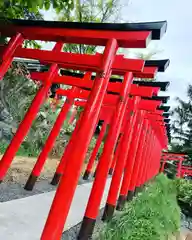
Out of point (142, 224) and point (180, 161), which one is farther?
point (180, 161)

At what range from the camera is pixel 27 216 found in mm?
4305

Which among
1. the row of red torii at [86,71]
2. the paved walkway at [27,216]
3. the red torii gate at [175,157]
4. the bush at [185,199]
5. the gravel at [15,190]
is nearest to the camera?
the row of red torii at [86,71]

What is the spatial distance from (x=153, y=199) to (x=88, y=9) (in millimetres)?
17896

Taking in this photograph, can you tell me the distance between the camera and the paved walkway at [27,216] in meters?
3.55

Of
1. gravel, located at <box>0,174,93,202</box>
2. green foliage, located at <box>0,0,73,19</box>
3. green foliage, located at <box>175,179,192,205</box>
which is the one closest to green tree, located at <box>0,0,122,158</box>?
green foliage, located at <box>0,0,73,19</box>

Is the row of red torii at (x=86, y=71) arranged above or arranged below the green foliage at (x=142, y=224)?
above

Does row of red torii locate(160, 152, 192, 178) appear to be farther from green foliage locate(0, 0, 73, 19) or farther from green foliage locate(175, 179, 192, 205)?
green foliage locate(0, 0, 73, 19)

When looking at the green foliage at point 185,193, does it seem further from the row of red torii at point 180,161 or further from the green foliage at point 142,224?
the green foliage at point 142,224

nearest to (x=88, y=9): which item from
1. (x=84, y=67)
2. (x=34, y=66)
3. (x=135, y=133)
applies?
(x=34, y=66)

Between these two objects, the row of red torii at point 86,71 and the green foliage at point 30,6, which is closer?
the green foliage at point 30,6

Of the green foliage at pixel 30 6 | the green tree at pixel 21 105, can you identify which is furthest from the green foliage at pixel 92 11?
the green foliage at pixel 30 6

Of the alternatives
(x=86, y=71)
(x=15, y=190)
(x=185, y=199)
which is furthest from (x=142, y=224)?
(x=185, y=199)

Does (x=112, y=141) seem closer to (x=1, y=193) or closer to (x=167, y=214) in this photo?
(x=167, y=214)

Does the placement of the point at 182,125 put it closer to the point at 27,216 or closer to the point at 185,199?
the point at 185,199
